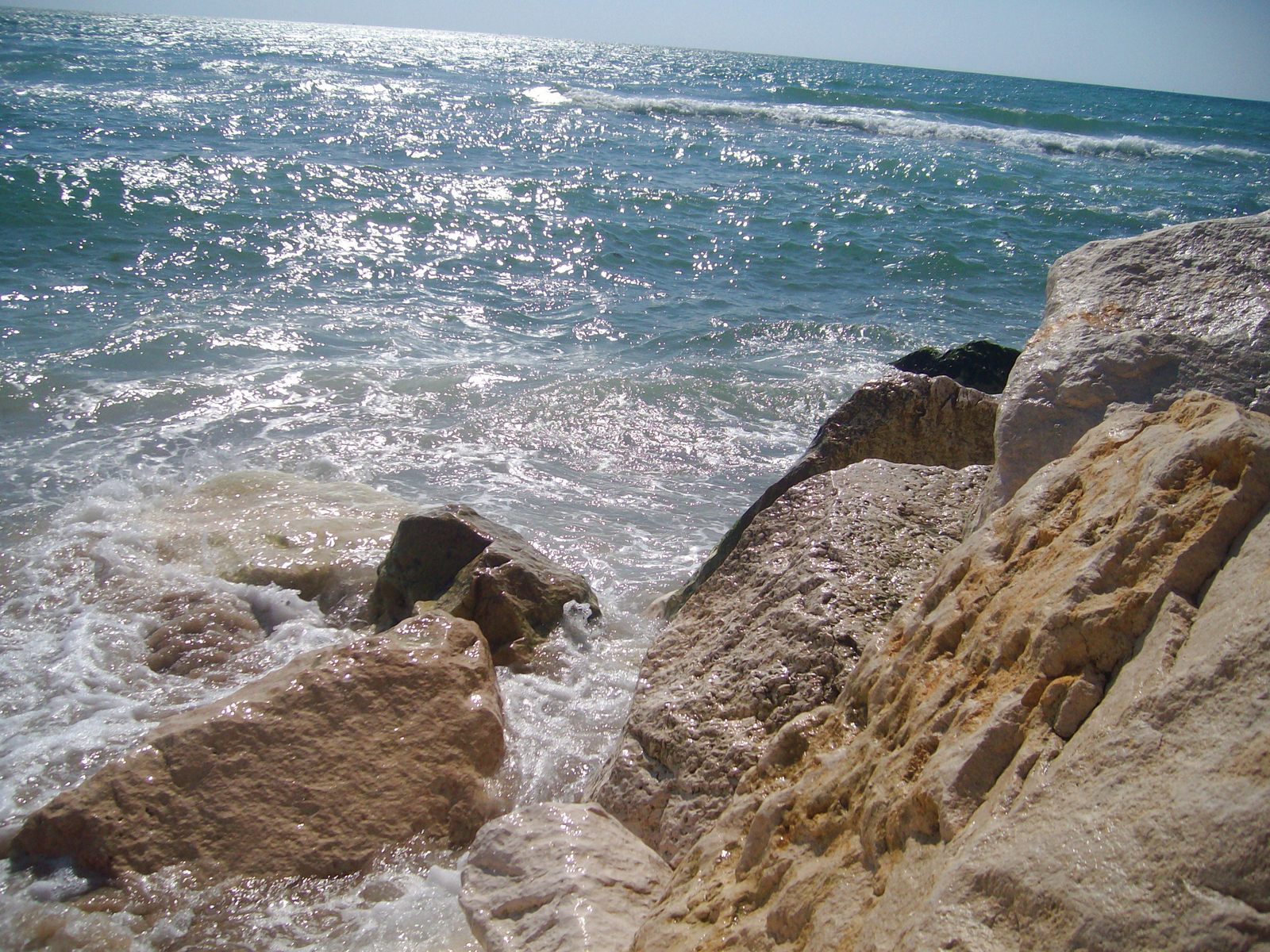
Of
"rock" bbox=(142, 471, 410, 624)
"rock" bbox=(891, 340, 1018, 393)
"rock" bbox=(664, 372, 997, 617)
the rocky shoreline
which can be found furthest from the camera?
"rock" bbox=(891, 340, 1018, 393)

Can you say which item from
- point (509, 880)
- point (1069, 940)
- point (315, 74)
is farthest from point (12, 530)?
point (315, 74)

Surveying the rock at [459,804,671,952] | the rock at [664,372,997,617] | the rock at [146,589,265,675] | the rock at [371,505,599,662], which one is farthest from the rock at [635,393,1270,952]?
the rock at [146,589,265,675]

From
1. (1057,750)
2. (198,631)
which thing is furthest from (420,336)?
(1057,750)

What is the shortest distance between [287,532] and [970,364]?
3.86 metres

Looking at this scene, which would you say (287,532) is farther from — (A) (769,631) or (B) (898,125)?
(B) (898,125)

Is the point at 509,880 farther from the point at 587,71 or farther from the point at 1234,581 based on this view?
the point at 587,71

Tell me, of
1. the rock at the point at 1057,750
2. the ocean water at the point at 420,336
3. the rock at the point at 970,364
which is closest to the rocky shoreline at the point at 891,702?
the rock at the point at 1057,750

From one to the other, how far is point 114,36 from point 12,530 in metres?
44.2

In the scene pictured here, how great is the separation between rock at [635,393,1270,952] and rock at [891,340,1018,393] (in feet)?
10.5

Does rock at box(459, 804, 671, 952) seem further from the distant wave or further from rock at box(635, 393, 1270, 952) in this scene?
the distant wave

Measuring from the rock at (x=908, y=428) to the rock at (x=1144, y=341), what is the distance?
1176 mm

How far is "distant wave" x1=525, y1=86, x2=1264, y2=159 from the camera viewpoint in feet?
93.2

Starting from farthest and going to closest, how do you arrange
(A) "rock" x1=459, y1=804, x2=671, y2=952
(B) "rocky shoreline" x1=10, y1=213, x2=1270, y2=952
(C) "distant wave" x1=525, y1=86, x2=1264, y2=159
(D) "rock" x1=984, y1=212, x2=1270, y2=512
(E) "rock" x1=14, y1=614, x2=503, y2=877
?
(C) "distant wave" x1=525, y1=86, x2=1264, y2=159 → (E) "rock" x1=14, y1=614, x2=503, y2=877 → (D) "rock" x1=984, y1=212, x2=1270, y2=512 → (A) "rock" x1=459, y1=804, x2=671, y2=952 → (B) "rocky shoreline" x1=10, y1=213, x2=1270, y2=952

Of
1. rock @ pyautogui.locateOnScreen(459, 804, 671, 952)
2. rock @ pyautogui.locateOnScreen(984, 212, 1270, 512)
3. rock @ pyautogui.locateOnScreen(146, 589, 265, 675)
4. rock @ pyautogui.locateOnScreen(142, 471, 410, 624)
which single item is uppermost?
rock @ pyautogui.locateOnScreen(984, 212, 1270, 512)
